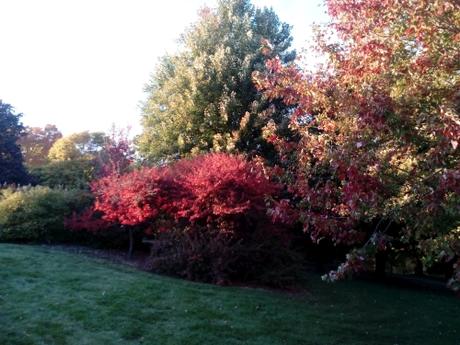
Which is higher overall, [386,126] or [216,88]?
[216,88]

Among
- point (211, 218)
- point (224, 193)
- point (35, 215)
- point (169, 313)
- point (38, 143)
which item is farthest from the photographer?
point (38, 143)

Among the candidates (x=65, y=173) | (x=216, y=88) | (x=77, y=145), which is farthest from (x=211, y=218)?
(x=77, y=145)

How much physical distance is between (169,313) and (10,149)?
2073cm

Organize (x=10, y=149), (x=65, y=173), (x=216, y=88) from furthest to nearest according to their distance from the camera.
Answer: (x=10, y=149) → (x=65, y=173) → (x=216, y=88)

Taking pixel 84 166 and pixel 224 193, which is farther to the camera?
pixel 84 166

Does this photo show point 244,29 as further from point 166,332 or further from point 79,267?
point 166,332

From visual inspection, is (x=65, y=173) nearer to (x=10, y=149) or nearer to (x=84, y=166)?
(x=84, y=166)

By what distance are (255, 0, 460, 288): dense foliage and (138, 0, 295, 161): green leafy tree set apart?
10506 millimetres

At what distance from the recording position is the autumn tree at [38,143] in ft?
140

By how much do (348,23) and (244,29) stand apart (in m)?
13.4

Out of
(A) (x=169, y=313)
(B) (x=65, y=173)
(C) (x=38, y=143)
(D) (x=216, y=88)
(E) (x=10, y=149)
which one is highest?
(C) (x=38, y=143)

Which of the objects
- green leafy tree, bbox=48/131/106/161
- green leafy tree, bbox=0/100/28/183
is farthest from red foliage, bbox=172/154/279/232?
green leafy tree, bbox=48/131/106/161

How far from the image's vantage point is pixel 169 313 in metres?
8.72

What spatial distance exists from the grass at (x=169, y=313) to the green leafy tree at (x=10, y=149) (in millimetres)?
13092
